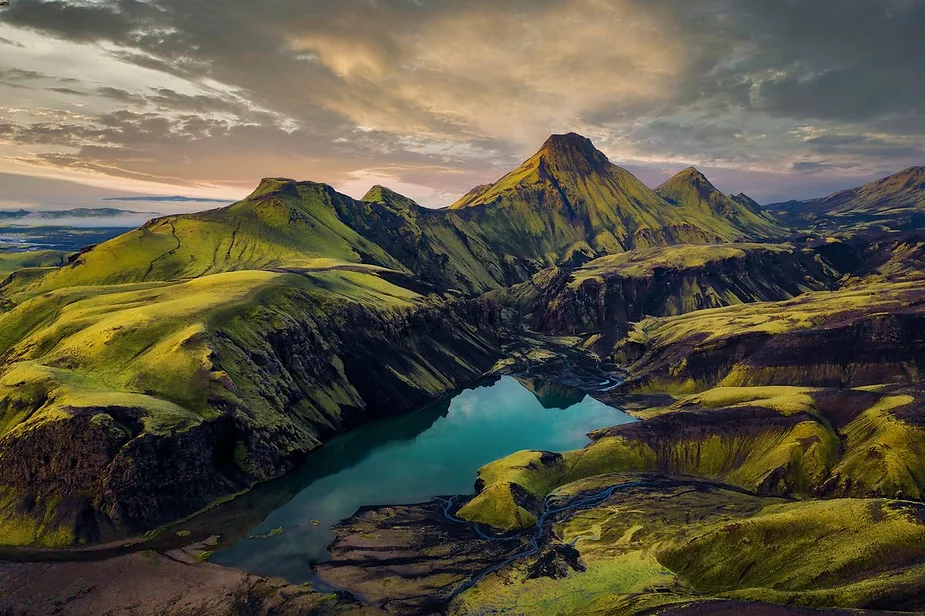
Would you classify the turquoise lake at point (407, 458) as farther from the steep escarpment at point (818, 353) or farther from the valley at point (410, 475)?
the steep escarpment at point (818, 353)

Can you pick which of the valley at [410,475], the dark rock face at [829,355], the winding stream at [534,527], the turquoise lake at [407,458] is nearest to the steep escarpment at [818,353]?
the dark rock face at [829,355]

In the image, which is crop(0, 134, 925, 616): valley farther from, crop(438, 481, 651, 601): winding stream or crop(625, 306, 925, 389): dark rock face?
crop(625, 306, 925, 389): dark rock face

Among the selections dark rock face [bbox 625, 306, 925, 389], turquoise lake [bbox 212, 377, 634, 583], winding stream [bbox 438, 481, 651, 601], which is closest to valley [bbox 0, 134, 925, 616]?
winding stream [bbox 438, 481, 651, 601]

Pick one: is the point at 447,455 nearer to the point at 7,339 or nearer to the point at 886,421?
the point at 886,421

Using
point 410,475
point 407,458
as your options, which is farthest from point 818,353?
point 410,475

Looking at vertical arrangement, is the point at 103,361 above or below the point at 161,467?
above

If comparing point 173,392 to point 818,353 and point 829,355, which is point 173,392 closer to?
point 818,353

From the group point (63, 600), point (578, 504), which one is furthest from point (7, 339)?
point (578, 504)
